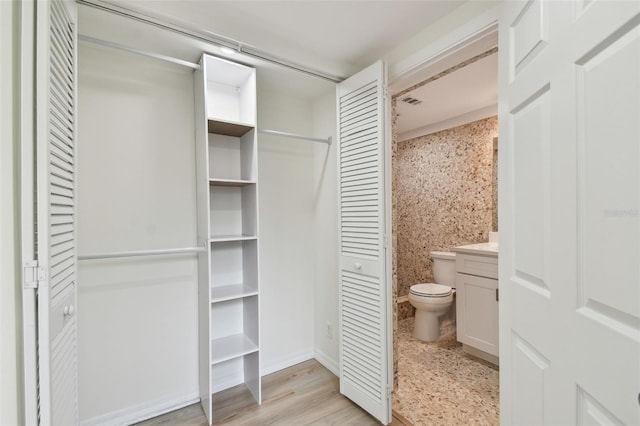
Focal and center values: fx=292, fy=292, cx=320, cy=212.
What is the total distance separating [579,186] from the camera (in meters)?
0.78

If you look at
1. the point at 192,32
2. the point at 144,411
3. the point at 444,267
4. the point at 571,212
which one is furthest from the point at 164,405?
the point at 444,267

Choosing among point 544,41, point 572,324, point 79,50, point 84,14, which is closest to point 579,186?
point 572,324

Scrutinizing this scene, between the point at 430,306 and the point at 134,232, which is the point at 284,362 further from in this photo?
the point at 134,232

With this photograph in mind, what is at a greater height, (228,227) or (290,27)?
(290,27)

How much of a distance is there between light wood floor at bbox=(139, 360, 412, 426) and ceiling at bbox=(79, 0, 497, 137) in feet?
7.73

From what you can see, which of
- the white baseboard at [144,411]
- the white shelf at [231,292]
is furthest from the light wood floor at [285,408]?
the white shelf at [231,292]

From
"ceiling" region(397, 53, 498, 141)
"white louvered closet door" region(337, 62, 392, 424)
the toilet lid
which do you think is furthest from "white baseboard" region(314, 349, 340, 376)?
"ceiling" region(397, 53, 498, 141)

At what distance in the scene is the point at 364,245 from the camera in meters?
1.96

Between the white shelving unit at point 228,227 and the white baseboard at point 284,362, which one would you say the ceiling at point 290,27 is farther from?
the white baseboard at point 284,362

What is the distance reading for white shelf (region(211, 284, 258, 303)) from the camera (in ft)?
6.44

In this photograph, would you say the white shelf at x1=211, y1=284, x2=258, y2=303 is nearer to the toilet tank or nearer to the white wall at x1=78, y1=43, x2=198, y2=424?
the white wall at x1=78, y1=43, x2=198, y2=424

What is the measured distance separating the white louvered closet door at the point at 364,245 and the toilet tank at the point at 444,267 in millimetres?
1727

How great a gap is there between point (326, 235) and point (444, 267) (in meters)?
1.63
